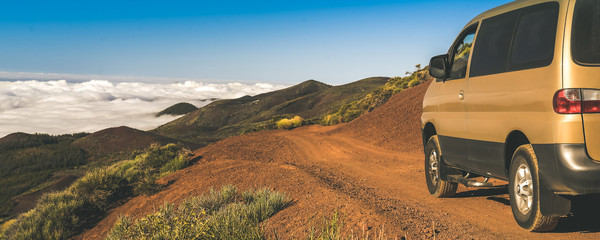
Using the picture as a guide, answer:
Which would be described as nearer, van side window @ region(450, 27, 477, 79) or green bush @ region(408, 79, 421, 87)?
van side window @ region(450, 27, 477, 79)

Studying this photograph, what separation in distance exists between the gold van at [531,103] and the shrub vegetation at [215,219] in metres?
2.93

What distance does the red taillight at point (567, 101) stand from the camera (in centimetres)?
382

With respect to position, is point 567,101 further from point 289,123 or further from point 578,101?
point 289,123

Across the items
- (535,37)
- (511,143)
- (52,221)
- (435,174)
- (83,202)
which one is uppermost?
(535,37)

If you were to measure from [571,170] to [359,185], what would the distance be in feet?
18.0

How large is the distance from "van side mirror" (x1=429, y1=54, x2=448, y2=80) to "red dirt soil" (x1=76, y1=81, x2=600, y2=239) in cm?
199

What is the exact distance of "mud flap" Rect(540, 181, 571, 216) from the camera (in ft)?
13.8

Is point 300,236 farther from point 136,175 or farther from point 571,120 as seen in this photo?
point 136,175

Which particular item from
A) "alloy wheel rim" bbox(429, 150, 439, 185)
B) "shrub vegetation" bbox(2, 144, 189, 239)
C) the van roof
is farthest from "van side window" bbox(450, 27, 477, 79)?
"shrub vegetation" bbox(2, 144, 189, 239)

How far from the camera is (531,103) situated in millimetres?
4309

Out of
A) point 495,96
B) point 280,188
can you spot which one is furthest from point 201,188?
point 495,96

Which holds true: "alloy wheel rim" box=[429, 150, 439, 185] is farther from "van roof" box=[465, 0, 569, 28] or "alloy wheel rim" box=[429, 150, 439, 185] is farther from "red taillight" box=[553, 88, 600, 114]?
"red taillight" box=[553, 88, 600, 114]

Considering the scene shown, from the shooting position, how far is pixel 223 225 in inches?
203

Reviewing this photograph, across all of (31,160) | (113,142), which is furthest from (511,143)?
(31,160)
